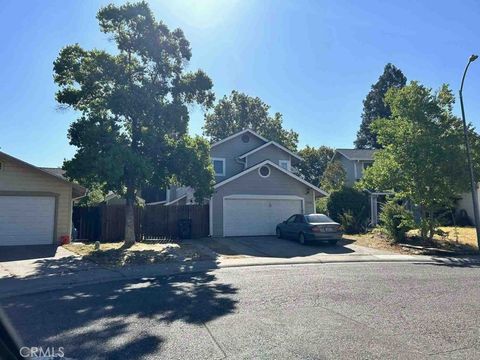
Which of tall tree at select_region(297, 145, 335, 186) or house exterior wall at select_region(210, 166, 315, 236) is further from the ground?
tall tree at select_region(297, 145, 335, 186)

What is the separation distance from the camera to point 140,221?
70.6ft

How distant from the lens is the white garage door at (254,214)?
22625 mm

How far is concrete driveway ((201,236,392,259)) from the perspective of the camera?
16.2 meters

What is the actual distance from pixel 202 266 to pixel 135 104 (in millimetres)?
7928

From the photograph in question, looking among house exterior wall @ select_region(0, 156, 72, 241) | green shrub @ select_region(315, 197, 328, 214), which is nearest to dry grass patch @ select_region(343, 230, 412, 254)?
green shrub @ select_region(315, 197, 328, 214)

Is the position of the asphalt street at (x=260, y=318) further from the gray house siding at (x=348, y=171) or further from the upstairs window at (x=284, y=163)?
the gray house siding at (x=348, y=171)

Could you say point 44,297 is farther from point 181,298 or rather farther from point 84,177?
point 84,177

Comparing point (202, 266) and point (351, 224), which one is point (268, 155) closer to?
point (351, 224)

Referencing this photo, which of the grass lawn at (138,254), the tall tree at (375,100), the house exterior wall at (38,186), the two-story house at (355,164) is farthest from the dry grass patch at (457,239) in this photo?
the tall tree at (375,100)

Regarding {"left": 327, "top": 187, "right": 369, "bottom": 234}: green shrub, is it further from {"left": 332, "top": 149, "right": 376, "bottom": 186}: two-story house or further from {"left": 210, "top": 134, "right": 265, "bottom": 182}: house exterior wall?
{"left": 332, "top": 149, "right": 376, "bottom": 186}: two-story house

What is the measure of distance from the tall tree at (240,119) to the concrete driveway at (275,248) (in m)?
30.6

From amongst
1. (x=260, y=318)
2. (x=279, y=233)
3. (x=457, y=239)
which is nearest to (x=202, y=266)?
(x=260, y=318)

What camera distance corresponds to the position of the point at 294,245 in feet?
62.4

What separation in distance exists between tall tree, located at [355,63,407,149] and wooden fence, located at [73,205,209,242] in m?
40.1
